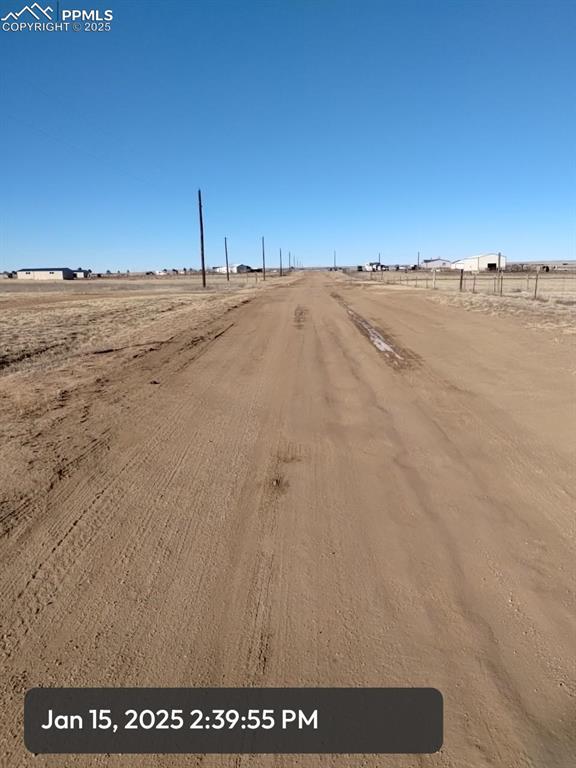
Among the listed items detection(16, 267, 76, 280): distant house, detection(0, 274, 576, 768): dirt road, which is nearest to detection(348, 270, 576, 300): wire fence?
detection(0, 274, 576, 768): dirt road

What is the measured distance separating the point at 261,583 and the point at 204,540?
68 cm

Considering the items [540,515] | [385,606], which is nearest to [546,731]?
[385,606]

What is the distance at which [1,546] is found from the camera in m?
3.53
